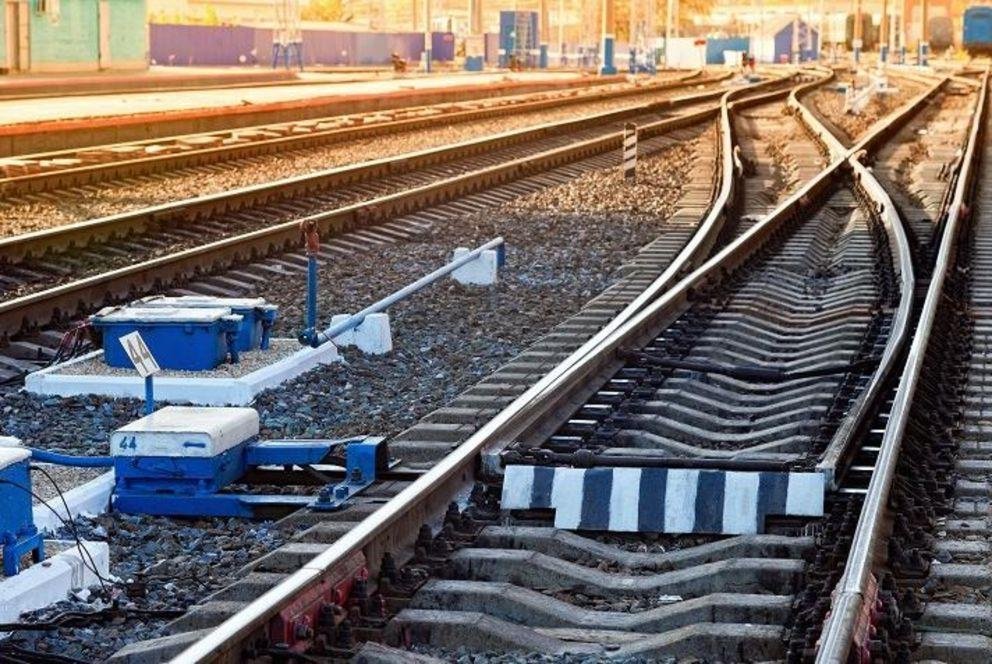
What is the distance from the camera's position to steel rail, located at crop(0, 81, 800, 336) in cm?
1202

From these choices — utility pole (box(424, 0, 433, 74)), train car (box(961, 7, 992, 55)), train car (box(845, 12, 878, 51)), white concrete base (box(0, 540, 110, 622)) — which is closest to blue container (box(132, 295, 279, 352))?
white concrete base (box(0, 540, 110, 622))

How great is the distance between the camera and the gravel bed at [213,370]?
33.9 feet

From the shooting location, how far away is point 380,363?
37.4 ft

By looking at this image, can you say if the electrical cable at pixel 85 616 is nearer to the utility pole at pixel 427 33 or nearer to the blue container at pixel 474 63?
the utility pole at pixel 427 33

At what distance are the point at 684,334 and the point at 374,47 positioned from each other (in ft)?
261

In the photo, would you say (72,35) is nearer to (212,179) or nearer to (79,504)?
(212,179)

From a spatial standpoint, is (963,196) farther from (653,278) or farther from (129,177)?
(129,177)

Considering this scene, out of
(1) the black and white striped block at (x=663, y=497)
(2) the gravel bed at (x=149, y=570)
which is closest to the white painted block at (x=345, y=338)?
(2) the gravel bed at (x=149, y=570)

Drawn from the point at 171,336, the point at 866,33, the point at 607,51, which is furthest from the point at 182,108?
the point at 866,33

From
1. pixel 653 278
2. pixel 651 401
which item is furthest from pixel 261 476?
pixel 653 278

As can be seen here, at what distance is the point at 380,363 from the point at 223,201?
25.4ft

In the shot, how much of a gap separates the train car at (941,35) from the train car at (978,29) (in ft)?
70.8

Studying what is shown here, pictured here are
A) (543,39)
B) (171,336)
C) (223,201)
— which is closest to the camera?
(171,336)

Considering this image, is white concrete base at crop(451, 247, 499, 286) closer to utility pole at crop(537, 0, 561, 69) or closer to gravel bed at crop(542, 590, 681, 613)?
gravel bed at crop(542, 590, 681, 613)
